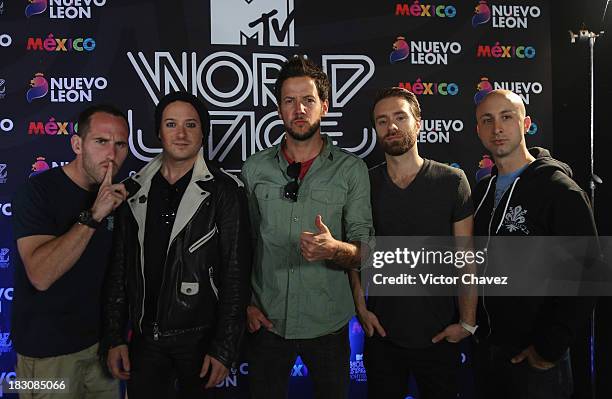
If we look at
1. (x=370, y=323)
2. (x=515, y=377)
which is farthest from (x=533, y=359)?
(x=370, y=323)

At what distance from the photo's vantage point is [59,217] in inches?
81.7

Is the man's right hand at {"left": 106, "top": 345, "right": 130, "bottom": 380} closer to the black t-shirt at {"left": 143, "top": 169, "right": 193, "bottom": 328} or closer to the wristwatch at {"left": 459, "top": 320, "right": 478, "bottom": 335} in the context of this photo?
the black t-shirt at {"left": 143, "top": 169, "right": 193, "bottom": 328}

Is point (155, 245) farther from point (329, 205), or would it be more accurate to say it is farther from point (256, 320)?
point (329, 205)

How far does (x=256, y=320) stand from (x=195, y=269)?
0.41 meters

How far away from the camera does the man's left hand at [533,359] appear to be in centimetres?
201

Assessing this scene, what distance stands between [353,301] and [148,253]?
1000 mm

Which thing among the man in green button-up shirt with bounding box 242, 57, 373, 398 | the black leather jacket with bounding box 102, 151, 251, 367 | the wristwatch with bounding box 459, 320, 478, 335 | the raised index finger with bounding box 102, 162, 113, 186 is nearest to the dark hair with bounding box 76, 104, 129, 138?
the raised index finger with bounding box 102, 162, 113, 186

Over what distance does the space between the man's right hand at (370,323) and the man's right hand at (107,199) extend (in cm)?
124

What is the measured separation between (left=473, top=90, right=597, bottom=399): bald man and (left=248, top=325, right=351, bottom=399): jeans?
69 cm

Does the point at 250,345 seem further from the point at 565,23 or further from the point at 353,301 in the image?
the point at 565,23

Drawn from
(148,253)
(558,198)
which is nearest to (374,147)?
(558,198)

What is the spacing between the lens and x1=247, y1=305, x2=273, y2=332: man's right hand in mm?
2230

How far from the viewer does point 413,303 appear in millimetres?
2303

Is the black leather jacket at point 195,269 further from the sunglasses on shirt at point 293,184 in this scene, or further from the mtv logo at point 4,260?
the mtv logo at point 4,260
